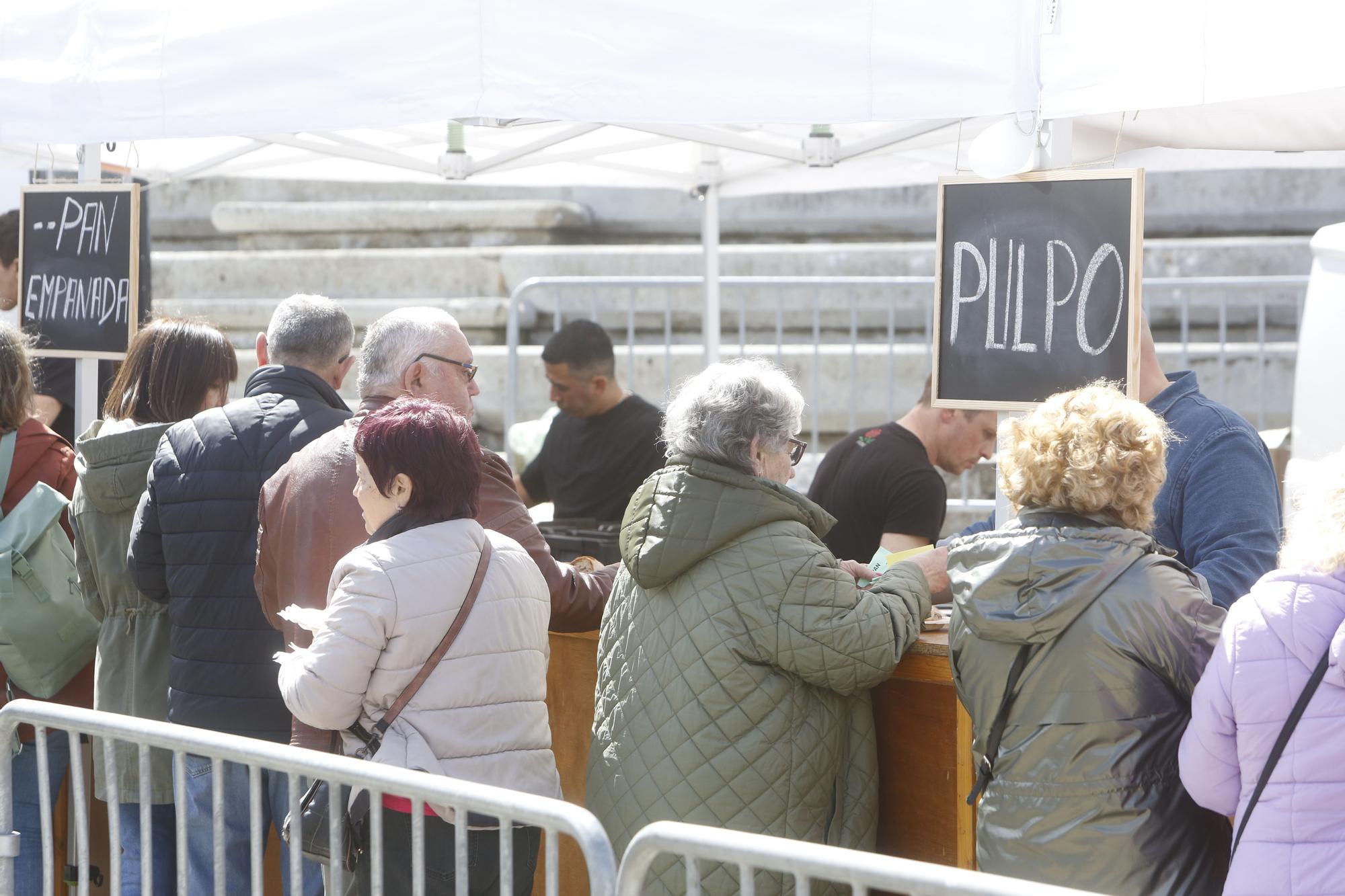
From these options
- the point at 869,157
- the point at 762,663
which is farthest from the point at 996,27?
the point at 869,157

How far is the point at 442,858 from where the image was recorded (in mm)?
2521

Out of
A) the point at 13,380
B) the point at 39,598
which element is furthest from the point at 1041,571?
the point at 13,380

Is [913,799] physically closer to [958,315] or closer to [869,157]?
[958,315]

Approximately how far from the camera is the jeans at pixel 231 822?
3.13 meters

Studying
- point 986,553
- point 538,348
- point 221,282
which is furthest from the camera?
point 221,282

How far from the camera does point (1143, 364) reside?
2945 millimetres

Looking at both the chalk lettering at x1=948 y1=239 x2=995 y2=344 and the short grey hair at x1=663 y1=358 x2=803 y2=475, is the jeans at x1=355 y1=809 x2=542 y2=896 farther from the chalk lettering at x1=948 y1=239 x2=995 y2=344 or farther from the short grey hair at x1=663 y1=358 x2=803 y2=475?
the chalk lettering at x1=948 y1=239 x2=995 y2=344

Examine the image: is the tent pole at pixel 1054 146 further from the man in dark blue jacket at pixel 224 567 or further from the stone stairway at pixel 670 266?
the stone stairway at pixel 670 266

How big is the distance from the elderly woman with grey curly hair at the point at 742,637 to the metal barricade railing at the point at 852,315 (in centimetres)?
354

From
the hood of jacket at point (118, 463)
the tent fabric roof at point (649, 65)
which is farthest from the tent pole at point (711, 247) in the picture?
the hood of jacket at point (118, 463)

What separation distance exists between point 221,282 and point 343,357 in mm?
6965

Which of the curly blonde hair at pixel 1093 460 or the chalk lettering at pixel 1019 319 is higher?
the chalk lettering at pixel 1019 319

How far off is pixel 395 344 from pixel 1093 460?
1564 millimetres

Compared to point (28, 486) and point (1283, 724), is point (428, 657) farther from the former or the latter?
point (28, 486)
